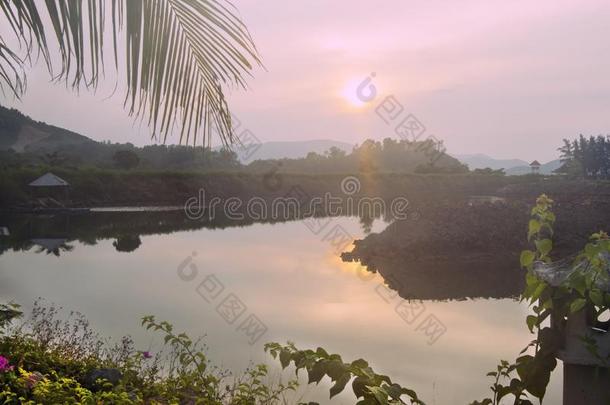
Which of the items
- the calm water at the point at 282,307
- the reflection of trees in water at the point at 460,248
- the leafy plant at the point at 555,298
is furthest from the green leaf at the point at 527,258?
the reflection of trees in water at the point at 460,248

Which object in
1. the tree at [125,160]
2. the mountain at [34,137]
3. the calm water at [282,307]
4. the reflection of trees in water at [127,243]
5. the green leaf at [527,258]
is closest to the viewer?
the green leaf at [527,258]

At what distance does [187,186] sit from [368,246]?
19.1 meters

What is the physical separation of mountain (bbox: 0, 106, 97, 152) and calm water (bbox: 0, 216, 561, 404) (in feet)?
154

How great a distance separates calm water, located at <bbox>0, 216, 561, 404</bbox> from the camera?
5266 mm

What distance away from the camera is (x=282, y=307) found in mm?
7723

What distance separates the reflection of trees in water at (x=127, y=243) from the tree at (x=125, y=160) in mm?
19907

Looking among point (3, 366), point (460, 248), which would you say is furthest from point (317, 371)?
point (460, 248)

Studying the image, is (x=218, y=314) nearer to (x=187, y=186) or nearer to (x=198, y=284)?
(x=198, y=284)

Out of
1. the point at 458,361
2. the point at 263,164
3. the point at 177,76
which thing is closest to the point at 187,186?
the point at 263,164

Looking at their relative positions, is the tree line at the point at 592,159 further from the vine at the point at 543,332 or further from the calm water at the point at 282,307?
the vine at the point at 543,332

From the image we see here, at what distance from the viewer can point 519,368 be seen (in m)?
1.41

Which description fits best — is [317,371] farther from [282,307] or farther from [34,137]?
[34,137]

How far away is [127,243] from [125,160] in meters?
21.6

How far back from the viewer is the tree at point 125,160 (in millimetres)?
34500
